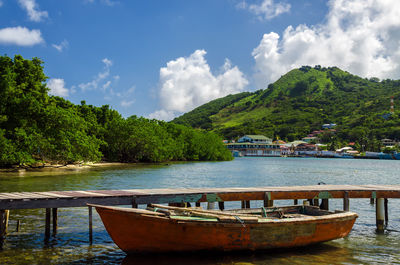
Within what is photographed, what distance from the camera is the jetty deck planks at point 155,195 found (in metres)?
11.6

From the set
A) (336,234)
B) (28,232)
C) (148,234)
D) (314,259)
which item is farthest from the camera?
(28,232)

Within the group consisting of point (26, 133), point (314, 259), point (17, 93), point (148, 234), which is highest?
point (17, 93)

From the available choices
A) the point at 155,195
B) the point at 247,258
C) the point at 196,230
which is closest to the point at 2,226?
the point at 155,195

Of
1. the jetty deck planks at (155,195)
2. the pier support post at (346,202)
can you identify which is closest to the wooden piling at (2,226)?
the jetty deck planks at (155,195)

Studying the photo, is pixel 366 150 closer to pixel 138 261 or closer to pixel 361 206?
pixel 361 206

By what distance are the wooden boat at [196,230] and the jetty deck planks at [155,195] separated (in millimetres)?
1541

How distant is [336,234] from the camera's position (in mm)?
12508

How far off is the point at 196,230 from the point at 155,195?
316 cm

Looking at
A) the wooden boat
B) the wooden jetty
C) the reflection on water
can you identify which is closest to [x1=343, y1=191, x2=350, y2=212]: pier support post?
the wooden jetty

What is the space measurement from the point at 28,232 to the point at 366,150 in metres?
172

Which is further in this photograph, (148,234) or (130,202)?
(130,202)

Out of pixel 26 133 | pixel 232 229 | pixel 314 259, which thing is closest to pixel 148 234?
pixel 232 229

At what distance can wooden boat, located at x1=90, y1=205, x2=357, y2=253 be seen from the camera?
10234 millimetres

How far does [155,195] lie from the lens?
13.1 metres
